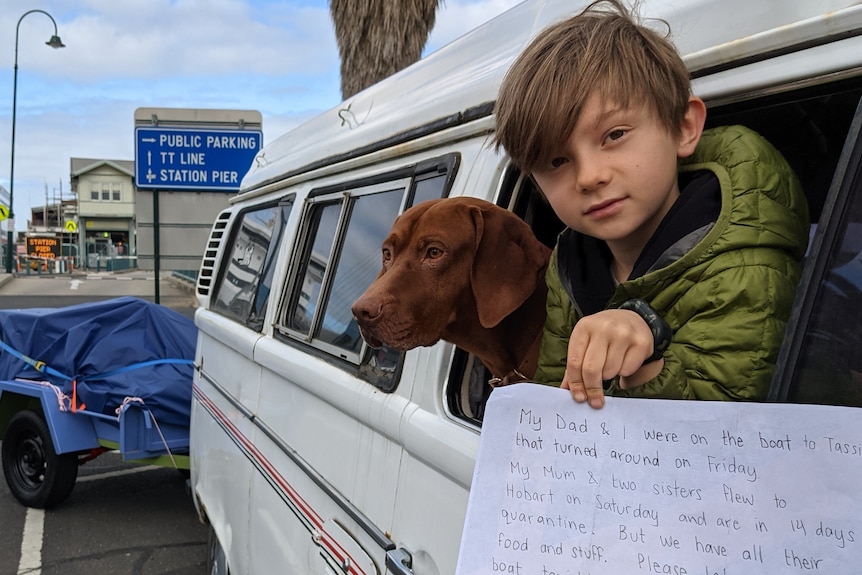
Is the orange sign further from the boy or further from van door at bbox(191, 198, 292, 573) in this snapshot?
the boy

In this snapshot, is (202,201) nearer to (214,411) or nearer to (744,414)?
(214,411)

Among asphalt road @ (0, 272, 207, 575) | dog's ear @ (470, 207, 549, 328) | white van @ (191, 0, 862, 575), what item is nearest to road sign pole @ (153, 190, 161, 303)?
asphalt road @ (0, 272, 207, 575)

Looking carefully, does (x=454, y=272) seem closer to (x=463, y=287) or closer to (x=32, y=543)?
(x=463, y=287)

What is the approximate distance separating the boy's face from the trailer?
459 cm

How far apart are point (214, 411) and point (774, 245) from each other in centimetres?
349

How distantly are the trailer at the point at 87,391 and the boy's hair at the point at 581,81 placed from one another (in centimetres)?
459

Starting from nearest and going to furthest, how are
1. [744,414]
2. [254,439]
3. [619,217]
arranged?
[744,414] → [619,217] → [254,439]

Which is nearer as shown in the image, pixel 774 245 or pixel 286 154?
pixel 774 245

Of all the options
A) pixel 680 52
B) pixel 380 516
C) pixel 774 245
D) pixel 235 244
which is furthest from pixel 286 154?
pixel 774 245

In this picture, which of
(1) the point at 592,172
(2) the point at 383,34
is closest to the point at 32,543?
(1) the point at 592,172

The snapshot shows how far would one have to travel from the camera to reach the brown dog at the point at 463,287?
1.62 meters

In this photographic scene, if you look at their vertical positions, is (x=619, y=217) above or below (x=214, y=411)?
above

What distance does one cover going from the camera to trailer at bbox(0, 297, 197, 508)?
518cm

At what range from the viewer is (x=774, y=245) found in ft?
3.53
